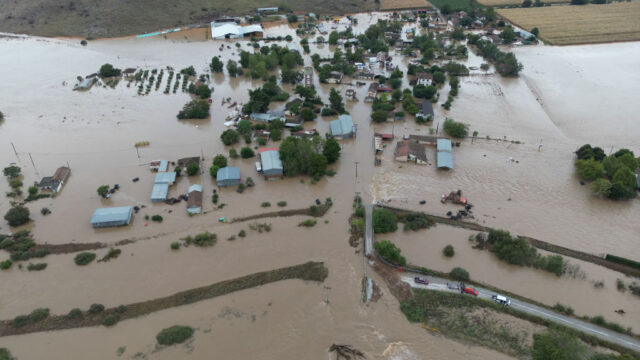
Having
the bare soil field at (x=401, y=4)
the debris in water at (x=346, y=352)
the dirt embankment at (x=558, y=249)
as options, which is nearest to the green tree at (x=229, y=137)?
the dirt embankment at (x=558, y=249)

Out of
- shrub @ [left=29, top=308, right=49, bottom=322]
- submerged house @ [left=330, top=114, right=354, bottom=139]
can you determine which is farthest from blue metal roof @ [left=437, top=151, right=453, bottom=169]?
shrub @ [left=29, top=308, right=49, bottom=322]

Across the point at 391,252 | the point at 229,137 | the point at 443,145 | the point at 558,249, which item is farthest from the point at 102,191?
the point at 558,249

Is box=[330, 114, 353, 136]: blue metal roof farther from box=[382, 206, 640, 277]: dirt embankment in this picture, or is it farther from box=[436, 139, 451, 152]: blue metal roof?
box=[382, 206, 640, 277]: dirt embankment

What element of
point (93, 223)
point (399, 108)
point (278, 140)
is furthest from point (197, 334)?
point (399, 108)

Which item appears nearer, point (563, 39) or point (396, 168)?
point (396, 168)

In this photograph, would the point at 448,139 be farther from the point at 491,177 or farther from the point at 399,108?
the point at 399,108

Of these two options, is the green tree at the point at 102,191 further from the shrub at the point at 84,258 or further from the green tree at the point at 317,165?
the green tree at the point at 317,165
